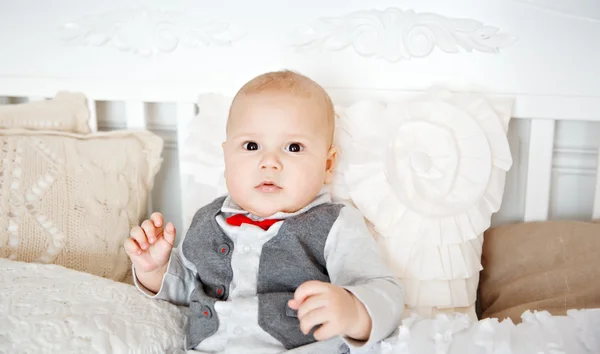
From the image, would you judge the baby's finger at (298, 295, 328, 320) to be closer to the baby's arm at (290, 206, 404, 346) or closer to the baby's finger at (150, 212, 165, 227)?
the baby's arm at (290, 206, 404, 346)

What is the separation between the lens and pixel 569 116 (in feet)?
3.96

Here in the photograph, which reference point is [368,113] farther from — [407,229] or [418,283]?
[418,283]

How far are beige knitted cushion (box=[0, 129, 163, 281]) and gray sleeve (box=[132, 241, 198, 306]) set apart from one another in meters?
0.18

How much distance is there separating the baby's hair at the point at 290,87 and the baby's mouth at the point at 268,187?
16cm

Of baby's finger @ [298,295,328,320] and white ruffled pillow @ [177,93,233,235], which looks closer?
baby's finger @ [298,295,328,320]

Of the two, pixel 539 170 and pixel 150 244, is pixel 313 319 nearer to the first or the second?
pixel 150 244

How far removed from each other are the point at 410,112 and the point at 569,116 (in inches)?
13.1

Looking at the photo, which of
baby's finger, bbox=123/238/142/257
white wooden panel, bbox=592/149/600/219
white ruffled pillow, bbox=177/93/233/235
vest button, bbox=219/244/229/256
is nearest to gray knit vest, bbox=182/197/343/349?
vest button, bbox=219/244/229/256

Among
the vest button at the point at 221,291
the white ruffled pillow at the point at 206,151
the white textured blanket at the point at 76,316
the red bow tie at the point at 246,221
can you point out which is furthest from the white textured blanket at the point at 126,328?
the white ruffled pillow at the point at 206,151

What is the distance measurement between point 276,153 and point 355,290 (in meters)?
0.30

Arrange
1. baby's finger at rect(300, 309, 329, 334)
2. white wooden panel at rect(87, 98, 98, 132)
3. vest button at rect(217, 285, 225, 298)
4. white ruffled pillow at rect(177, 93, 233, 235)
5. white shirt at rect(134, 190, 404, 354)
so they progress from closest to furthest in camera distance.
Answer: baby's finger at rect(300, 309, 329, 334) < white shirt at rect(134, 190, 404, 354) < vest button at rect(217, 285, 225, 298) < white ruffled pillow at rect(177, 93, 233, 235) < white wooden panel at rect(87, 98, 98, 132)

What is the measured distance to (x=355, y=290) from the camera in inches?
34.3

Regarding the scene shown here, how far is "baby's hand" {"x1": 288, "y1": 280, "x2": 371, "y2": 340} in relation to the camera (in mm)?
804

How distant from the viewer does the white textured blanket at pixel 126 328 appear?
0.84 metres
